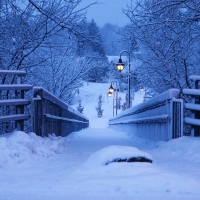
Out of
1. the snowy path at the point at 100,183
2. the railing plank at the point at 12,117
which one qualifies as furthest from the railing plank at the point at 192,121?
the railing plank at the point at 12,117

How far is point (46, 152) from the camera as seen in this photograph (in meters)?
5.89

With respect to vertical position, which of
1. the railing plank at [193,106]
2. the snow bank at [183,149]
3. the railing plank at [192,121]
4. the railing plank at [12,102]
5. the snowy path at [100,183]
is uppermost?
the railing plank at [12,102]

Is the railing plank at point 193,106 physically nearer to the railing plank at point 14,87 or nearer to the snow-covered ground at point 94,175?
the snow-covered ground at point 94,175

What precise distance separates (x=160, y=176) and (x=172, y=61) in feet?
29.4

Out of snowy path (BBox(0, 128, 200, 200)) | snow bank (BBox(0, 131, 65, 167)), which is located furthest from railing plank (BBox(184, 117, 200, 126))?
snow bank (BBox(0, 131, 65, 167))

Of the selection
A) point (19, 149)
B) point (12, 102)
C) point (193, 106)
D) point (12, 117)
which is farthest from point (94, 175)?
point (193, 106)

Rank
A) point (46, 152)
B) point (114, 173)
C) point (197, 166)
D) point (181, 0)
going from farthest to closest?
point (181, 0) → point (46, 152) → point (197, 166) → point (114, 173)

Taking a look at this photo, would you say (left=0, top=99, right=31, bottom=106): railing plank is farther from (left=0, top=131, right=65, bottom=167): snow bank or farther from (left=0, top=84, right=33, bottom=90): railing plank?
(left=0, top=131, right=65, bottom=167): snow bank

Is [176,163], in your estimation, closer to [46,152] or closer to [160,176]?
[160,176]

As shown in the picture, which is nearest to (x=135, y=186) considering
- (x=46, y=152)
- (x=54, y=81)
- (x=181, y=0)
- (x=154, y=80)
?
(x=46, y=152)

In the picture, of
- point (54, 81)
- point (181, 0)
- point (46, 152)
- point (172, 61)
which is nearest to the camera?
point (46, 152)

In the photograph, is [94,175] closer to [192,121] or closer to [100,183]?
[100,183]

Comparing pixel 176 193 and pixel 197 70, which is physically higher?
pixel 197 70

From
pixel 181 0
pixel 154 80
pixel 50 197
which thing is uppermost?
pixel 181 0
